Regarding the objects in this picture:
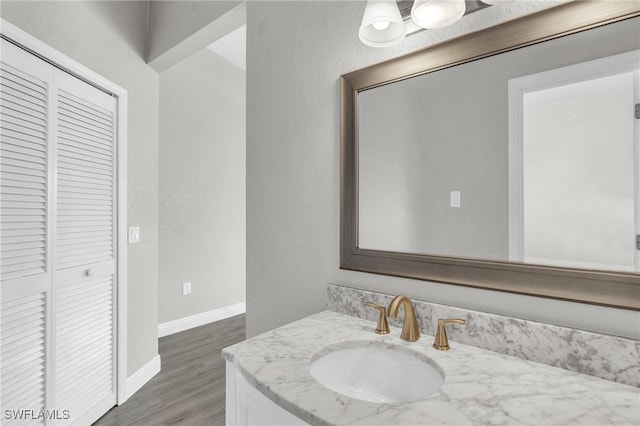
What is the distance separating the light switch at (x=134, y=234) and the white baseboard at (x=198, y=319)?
3.54ft

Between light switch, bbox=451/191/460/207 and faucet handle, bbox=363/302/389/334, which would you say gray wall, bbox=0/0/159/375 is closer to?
faucet handle, bbox=363/302/389/334

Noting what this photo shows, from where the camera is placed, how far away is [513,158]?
36.7 inches

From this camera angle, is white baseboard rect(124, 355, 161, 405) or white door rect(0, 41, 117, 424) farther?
white baseboard rect(124, 355, 161, 405)

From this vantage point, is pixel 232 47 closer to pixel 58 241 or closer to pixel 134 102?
pixel 134 102

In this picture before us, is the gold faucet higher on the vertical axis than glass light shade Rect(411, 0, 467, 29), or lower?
lower

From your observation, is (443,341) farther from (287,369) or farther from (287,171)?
(287,171)

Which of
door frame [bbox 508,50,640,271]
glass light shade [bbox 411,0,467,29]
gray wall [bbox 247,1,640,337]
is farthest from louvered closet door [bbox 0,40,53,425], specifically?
door frame [bbox 508,50,640,271]

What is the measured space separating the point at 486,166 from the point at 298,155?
76 centimetres

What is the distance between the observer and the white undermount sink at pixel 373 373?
93 centimetres

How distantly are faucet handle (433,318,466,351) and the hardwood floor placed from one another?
4.88 feet

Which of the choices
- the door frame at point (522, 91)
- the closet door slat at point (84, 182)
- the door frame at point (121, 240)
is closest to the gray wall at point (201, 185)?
the door frame at point (121, 240)

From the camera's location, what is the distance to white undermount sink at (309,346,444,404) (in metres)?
0.93

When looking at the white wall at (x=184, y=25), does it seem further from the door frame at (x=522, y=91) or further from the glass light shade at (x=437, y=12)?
the door frame at (x=522, y=91)

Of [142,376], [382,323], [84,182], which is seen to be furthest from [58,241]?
[382,323]
